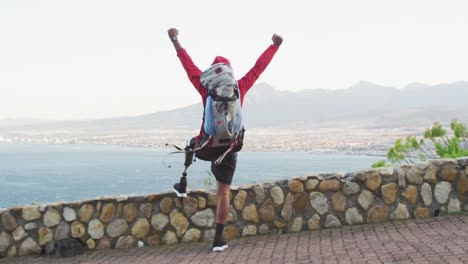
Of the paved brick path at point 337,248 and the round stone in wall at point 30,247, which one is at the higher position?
the paved brick path at point 337,248

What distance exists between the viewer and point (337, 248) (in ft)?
14.7

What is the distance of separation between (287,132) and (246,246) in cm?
18348

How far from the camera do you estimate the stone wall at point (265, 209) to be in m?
5.41

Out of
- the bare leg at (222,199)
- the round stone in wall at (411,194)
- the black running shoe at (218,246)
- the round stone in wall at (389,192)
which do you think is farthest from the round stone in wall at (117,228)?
the round stone in wall at (411,194)

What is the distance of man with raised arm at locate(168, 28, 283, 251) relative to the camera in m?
4.65

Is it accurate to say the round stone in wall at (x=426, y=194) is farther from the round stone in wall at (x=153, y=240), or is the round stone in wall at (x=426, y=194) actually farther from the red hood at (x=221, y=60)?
the round stone in wall at (x=153, y=240)

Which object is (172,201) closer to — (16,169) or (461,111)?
(16,169)

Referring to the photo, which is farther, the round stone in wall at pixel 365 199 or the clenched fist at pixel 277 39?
the round stone in wall at pixel 365 199

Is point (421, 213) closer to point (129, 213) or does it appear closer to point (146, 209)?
point (146, 209)

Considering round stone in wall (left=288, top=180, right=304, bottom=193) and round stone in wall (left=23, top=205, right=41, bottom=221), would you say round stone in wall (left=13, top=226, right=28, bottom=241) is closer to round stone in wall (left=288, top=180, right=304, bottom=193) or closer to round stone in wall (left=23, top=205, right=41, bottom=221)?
round stone in wall (left=23, top=205, right=41, bottom=221)

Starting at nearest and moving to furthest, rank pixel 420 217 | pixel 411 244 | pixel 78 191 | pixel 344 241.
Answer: pixel 411 244
pixel 344 241
pixel 420 217
pixel 78 191

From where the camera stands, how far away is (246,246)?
5008mm

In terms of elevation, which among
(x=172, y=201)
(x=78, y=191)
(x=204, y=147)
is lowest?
(x=78, y=191)

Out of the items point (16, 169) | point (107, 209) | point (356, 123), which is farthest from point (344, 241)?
point (356, 123)
